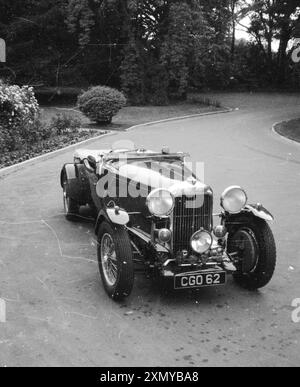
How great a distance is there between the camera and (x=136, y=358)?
4598 mm

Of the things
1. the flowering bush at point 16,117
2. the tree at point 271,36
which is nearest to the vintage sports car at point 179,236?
the flowering bush at point 16,117

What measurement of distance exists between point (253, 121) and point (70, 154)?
14079 mm

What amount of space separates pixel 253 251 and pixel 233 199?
2.25 feet

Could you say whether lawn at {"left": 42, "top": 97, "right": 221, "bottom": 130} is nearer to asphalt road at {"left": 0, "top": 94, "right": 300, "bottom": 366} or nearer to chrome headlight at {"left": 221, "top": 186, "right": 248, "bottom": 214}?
asphalt road at {"left": 0, "top": 94, "right": 300, "bottom": 366}

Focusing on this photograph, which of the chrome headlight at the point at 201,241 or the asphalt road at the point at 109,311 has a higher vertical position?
the chrome headlight at the point at 201,241

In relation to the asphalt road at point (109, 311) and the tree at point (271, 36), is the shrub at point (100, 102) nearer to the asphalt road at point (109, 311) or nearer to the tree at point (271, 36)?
the asphalt road at point (109, 311)

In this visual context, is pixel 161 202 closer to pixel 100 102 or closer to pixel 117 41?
pixel 100 102

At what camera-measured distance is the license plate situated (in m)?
5.66

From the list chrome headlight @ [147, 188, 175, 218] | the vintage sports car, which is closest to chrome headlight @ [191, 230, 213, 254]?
the vintage sports car

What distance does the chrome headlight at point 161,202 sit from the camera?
5.80m

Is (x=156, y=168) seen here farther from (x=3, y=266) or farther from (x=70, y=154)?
(x=70, y=154)

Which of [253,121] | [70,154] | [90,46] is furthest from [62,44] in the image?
[70,154]

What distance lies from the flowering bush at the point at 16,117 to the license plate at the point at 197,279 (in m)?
11.1

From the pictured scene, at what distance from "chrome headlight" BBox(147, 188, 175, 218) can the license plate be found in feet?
2.49
